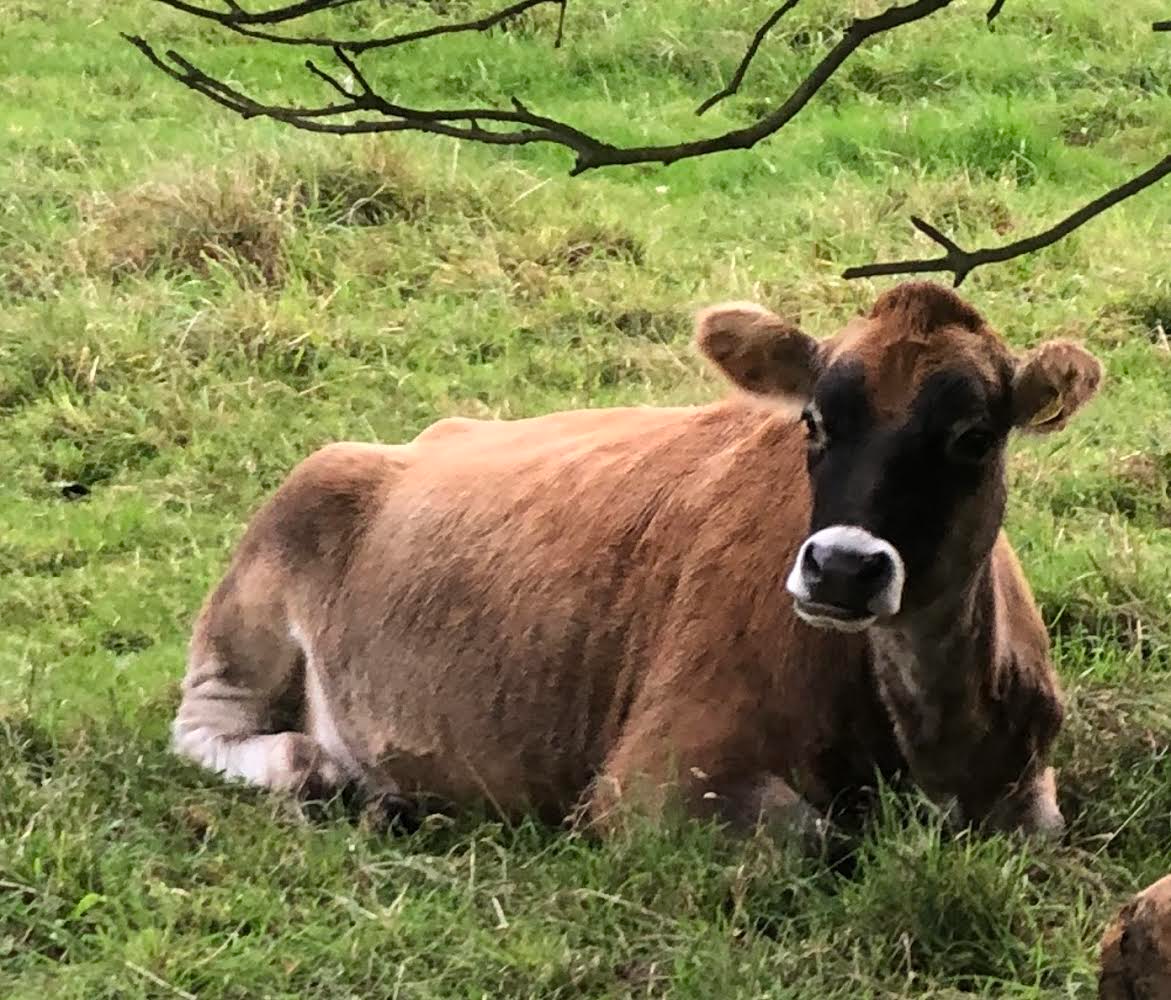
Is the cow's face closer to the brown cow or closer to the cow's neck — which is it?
the brown cow

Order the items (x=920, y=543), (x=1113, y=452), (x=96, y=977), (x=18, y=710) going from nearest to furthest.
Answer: (x=96, y=977) < (x=920, y=543) < (x=18, y=710) < (x=1113, y=452)

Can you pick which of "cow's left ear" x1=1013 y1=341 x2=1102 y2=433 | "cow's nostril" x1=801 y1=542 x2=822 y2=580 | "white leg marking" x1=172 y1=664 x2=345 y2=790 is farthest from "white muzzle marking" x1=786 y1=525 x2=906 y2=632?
"white leg marking" x1=172 y1=664 x2=345 y2=790

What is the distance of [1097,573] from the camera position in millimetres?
5527

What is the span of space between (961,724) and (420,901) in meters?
1.19

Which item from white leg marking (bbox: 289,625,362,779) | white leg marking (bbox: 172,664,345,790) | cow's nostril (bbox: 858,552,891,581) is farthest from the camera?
white leg marking (bbox: 289,625,362,779)

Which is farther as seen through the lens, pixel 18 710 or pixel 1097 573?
pixel 1097 573

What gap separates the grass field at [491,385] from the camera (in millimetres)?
3752

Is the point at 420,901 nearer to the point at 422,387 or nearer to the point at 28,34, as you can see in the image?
the point at 422,387

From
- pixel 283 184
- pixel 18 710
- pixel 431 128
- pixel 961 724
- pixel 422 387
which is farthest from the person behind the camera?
pixel 283 184

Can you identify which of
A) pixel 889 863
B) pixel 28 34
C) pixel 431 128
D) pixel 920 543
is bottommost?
pixel 28 34

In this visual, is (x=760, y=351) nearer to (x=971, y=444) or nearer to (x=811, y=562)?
(x=971, y=444)

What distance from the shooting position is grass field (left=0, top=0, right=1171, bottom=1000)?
12.3ft

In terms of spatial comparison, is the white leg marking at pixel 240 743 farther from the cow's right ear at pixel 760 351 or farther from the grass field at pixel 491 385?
the cow's right ear at pixel 760 351

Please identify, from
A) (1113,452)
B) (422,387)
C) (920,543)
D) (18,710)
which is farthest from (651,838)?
(422,387)
